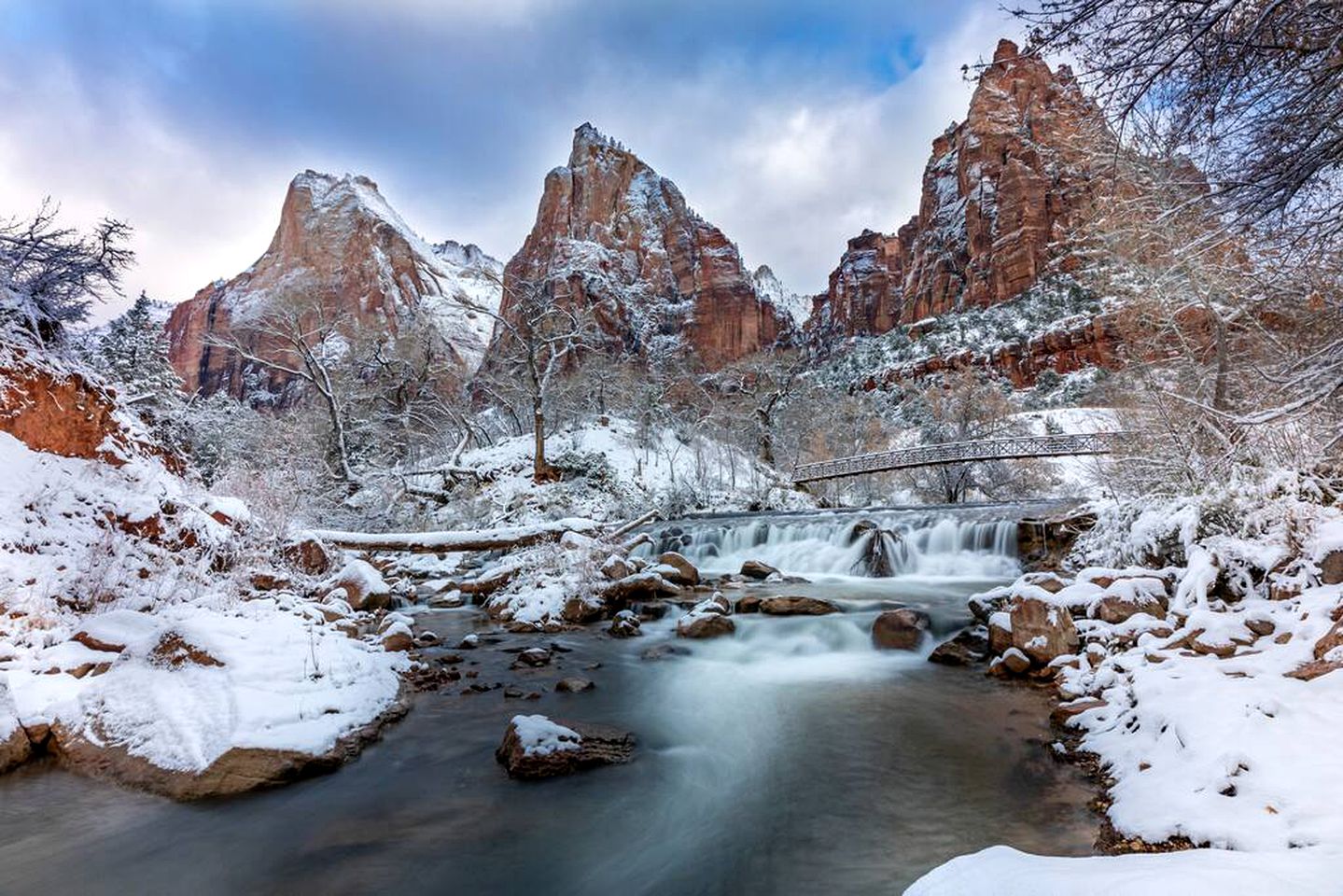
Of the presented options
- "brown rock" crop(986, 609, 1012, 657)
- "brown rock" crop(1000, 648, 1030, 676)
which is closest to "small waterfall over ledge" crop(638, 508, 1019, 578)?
"brown rock" crop(986, 609, 1012, 657)

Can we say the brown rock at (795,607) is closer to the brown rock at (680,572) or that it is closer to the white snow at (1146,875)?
the brown rock at (680,572)

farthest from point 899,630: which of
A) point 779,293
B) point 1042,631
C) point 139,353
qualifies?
point 779,293

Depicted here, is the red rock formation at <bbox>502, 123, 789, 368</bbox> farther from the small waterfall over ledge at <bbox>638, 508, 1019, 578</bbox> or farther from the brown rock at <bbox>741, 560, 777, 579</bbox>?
the brown rock at <bbox>741, 560, 777, 579</bbox>

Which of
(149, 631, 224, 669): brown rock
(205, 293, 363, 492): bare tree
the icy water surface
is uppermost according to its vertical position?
(205, 293, 363, 492): bare tree

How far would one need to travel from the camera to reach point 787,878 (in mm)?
3242

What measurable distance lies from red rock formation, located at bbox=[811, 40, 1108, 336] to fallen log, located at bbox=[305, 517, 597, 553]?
65.4 m

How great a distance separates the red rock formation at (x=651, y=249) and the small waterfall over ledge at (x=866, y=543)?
246 feet

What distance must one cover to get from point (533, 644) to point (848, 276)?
400ft

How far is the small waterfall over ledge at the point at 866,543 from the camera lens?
1308cm

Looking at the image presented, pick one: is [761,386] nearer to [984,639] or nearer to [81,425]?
[984,639]

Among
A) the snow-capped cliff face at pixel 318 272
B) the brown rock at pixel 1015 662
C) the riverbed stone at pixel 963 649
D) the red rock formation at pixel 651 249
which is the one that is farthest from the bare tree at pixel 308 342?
the snow-capped cliff face at pixel 318 272

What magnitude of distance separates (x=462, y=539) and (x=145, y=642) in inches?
276

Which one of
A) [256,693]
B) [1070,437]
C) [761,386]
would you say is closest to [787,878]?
[256,693]

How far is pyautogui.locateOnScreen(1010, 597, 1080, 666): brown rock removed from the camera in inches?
231
